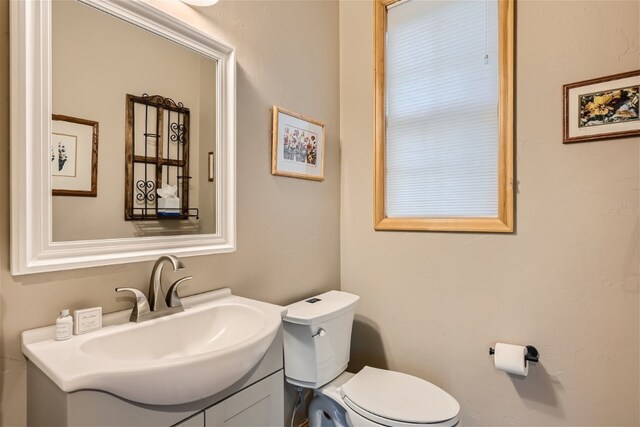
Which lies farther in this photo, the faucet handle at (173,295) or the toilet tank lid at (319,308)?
the toilet tank lid at (319,308)

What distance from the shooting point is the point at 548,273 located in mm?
1463

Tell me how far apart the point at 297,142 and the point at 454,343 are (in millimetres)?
1296

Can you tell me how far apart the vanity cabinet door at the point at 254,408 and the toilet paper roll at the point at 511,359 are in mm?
974

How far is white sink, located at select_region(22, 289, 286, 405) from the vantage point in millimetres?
703

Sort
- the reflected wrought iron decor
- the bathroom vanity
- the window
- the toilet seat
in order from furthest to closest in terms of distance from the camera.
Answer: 1. the window
2. the toilet seat
3. the reflected wrought iron decor
4. the bathroom vanity

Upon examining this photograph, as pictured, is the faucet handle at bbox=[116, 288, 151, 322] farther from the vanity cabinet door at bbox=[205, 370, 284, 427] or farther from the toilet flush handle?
the toilet flush handle

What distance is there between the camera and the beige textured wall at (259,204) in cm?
85

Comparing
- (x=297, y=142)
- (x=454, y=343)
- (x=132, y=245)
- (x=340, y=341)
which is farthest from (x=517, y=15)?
(x=132, y=245)

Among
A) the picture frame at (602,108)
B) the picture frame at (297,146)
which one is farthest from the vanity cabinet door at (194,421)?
the picture frame at (602,108)

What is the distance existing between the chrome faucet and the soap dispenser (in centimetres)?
14

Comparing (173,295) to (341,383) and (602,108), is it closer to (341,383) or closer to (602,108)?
(341,383)

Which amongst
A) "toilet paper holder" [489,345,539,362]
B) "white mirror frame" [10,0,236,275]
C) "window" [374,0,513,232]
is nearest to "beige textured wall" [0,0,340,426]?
"white mirror frame" [10,0,236,275]

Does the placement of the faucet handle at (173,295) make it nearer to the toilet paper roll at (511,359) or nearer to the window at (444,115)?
the window at (444,115)

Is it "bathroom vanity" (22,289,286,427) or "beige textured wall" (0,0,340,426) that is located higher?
"beige textured wall" (0,0,340,426)
